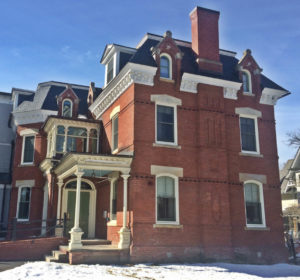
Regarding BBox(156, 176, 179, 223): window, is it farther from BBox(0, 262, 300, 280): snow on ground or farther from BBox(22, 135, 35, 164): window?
BBox(22, 135, 35, 164): window

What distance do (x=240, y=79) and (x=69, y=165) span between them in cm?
952

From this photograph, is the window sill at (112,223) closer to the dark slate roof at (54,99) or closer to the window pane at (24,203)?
the window pane at (24,203)

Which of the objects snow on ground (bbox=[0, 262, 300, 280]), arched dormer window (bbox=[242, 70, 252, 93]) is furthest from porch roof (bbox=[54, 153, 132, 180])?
arched dormer window (bbox=[242, 70, 252, 93])

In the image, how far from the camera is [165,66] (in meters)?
17.5

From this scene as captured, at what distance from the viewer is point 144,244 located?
49.1ft

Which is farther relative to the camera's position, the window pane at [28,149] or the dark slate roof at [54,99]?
the dark slate roof at [54,99]

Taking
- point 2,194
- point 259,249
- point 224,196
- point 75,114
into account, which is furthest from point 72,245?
point 2,194

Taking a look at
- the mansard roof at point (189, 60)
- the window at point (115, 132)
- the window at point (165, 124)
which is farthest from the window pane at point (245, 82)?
the window at point (115, 132)

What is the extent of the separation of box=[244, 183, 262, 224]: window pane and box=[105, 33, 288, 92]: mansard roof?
211 inches

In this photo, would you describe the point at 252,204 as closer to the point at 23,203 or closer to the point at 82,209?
the point at 82,209

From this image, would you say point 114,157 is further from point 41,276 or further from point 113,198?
point 41,276

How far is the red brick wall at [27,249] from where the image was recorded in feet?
50.2

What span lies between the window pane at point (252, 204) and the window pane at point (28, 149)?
13.0 meters

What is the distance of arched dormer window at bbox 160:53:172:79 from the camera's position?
17.4 m
